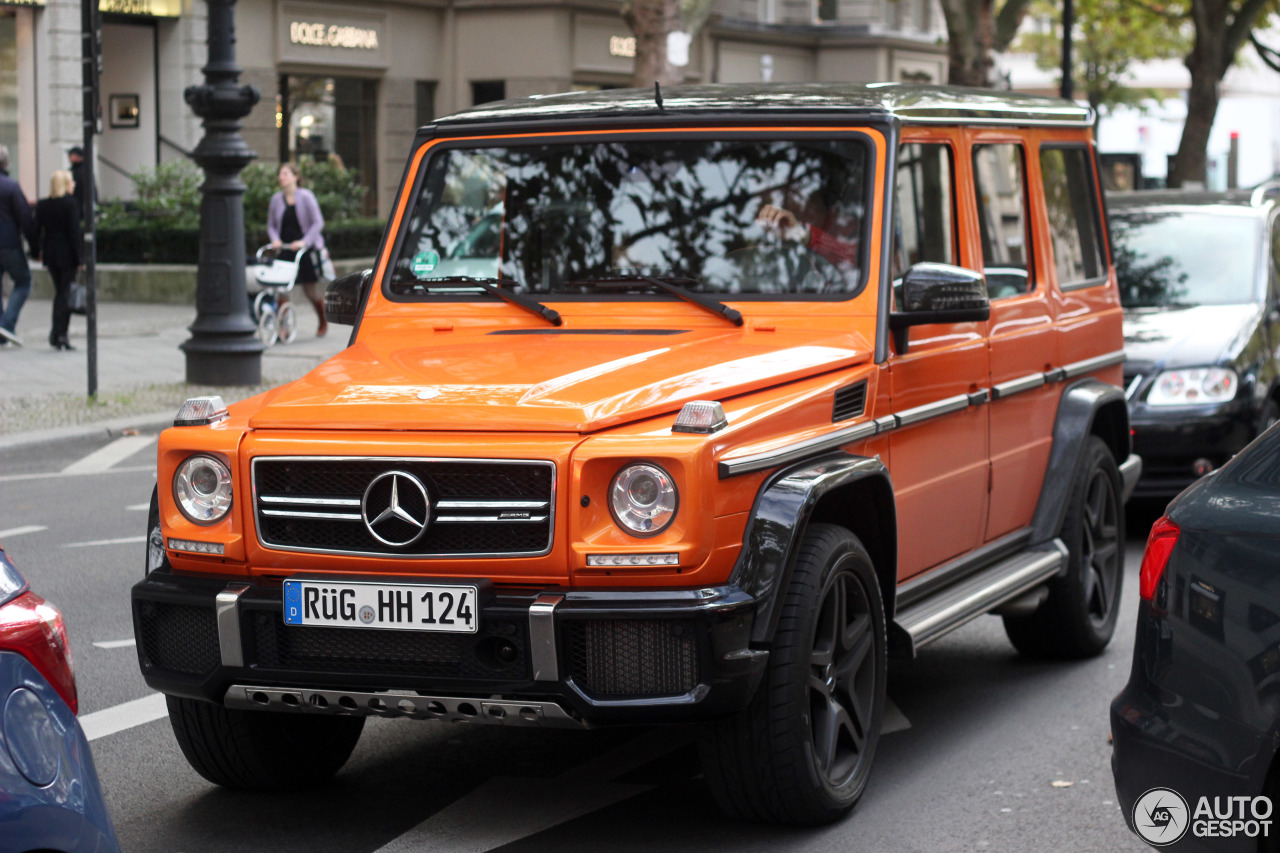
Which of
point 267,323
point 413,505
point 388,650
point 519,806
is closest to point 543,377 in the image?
point 413,505

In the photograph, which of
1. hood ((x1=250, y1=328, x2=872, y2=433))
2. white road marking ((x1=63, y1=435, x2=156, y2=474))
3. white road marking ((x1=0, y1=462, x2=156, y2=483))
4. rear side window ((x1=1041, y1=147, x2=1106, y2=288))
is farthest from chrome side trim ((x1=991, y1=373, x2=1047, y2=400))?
white road marking ((x1=63, y1=435, x2=156, y2=474))

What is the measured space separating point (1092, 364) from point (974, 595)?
175 centimetres

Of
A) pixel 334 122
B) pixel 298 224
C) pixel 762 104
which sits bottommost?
pixel 762 104

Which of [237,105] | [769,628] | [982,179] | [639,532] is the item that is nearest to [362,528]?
[639,532]

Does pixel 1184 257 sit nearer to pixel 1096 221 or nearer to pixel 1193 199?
pixel 1193 199

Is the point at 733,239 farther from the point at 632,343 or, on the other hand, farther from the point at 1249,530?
the point at 1249,530

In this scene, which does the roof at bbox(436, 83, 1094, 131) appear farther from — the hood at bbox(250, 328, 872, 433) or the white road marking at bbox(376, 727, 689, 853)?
the white road marking at bbox(376, 727, 689, 853)

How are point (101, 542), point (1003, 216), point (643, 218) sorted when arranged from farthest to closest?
point (101, 542) → point (1003, 216) → point (643, 218)

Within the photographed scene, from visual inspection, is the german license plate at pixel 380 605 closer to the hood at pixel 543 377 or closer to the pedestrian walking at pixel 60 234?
the hood at pixel 543 377

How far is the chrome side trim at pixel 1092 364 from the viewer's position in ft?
22.4

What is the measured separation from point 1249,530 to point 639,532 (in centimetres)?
138

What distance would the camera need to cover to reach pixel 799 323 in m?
5.27

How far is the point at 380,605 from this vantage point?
14.2 feet

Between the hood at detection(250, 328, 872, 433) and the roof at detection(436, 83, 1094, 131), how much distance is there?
744 mm
